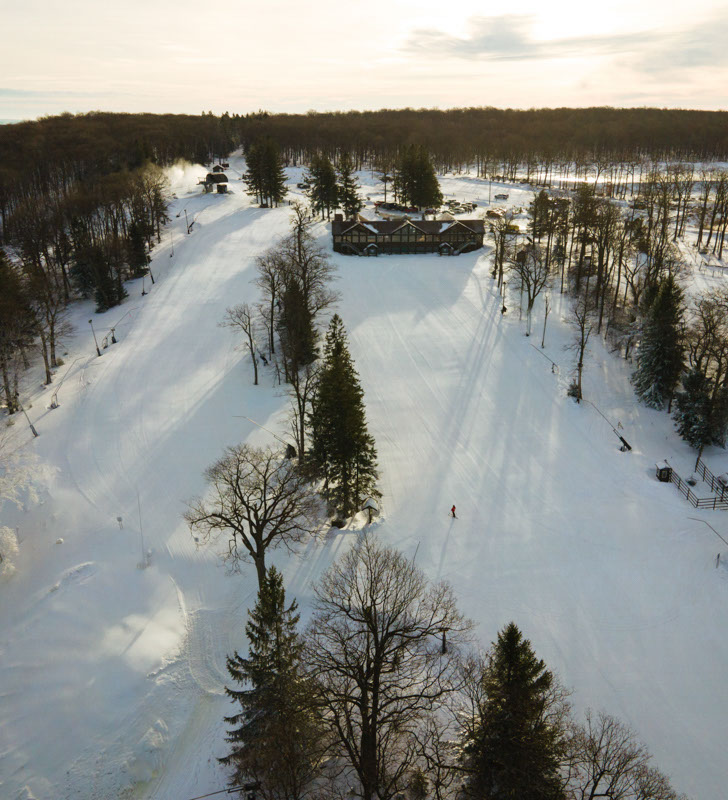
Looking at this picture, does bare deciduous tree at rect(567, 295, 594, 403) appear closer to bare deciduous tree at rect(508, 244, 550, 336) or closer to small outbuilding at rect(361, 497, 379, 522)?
bare deciduous tree at rect(508, 244, 550, 336)

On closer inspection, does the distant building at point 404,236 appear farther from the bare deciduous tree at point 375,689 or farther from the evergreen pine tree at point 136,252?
the bare deciduous tree at point 375,689

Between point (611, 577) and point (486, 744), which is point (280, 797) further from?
point (611, 577)

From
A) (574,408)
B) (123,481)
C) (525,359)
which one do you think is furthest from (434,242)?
(123,481)

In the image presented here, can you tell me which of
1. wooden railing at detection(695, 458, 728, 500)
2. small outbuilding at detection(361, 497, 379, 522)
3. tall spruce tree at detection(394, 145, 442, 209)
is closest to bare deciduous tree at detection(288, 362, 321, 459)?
small outbuilding at detection(361, 497, 379, 522)

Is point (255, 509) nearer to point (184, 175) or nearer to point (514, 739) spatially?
point (514, 739)

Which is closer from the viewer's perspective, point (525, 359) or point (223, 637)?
point (223, 637)

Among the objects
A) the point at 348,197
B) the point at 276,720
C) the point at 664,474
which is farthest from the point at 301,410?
the point at 348,197

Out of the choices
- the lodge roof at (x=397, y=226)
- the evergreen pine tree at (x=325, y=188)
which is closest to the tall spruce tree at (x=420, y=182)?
the evergreen pine tree at (x=325, y=188)
